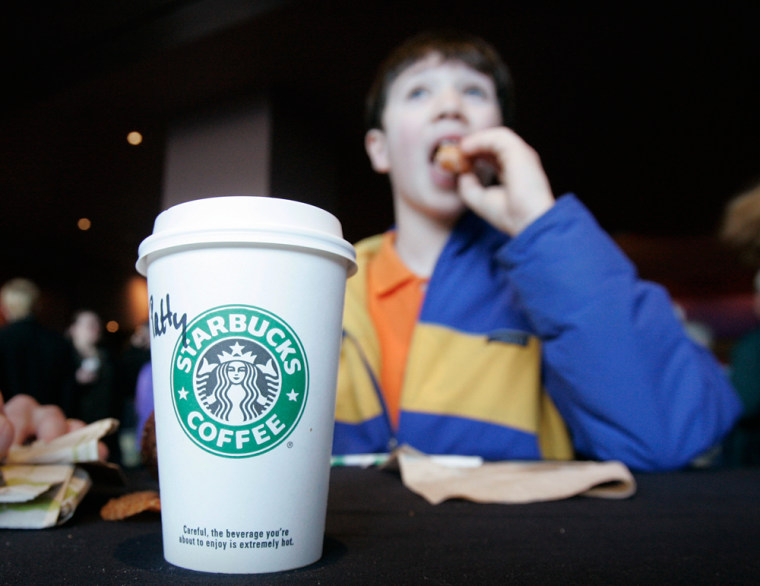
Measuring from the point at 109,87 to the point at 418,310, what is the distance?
300 centimetres

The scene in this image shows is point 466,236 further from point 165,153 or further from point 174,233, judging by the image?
point 165,153

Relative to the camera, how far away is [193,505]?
15.8 inches

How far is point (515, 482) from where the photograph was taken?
673 millimetres

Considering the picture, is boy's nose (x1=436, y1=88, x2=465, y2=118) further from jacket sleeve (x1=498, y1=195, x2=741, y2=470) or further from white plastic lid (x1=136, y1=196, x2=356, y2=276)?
white plastic lid (x1=136, y1=196, x2=356, y2=276)

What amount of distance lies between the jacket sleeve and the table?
345 millimetres

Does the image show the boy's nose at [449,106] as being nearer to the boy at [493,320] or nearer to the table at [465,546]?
the boy at [493,320]

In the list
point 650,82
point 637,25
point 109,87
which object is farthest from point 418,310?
point 650,82

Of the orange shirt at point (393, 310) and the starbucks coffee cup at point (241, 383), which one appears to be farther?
the orange shirt at point (393, 310)

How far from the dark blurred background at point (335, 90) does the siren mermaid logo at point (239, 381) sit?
2808 millimetres

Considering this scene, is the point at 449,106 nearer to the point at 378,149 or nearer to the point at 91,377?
the point at 378,149

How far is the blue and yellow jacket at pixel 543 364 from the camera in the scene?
100 cm

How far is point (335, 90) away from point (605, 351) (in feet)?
10.0

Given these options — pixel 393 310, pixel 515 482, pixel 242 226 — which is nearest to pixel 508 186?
pixel 393 310

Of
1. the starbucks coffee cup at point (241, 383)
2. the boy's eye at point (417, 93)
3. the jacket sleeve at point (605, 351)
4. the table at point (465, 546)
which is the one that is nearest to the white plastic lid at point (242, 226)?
the starbucks coffee cup at point (241, 383)
